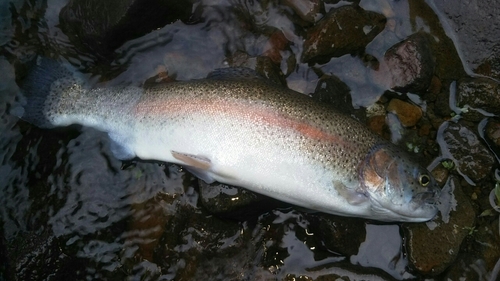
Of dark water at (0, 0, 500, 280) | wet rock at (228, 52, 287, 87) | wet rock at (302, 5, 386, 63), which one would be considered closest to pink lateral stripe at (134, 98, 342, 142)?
wet rock at (228, 52, 287, 87)

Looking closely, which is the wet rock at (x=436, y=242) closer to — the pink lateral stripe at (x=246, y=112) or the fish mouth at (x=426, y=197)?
the fish mouth at (x=426, y=197)

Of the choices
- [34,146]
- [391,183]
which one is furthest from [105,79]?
[391,183]

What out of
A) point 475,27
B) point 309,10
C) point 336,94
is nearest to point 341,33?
point 309,10

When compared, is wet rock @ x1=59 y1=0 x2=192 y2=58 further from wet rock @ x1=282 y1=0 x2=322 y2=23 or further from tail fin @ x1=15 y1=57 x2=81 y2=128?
wet rock @ x1=282 y1=0 x2=322 y2=23

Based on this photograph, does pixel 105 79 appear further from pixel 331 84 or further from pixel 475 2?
pixel 475 2

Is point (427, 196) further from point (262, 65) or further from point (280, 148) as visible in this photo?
point (262, 65)

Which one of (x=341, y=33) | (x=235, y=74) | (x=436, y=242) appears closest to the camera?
(x=235, y=74)

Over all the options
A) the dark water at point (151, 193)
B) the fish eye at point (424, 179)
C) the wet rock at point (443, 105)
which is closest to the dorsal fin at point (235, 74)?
the dark water at point (151, 193)
